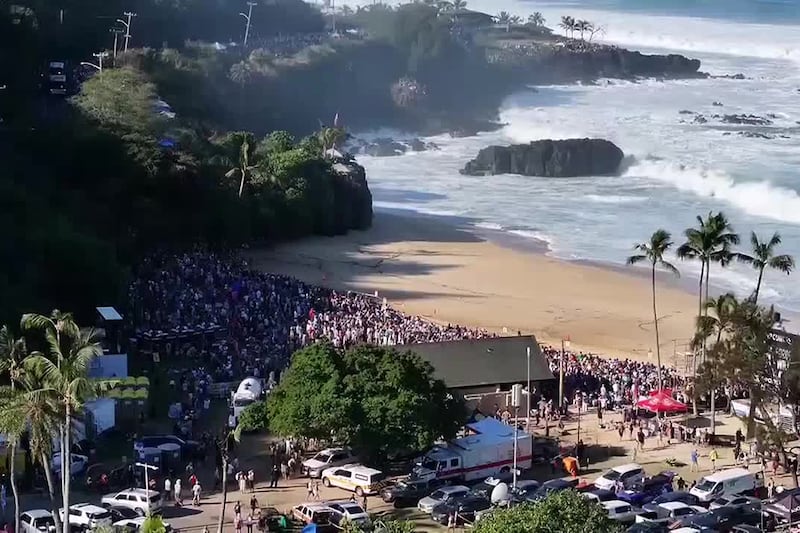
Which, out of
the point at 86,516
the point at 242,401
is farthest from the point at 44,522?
the point at 242,401

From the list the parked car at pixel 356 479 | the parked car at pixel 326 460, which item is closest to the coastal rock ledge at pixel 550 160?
the parked car at pixel 326 460

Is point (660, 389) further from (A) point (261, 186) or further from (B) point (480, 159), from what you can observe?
(B) point (480, 159)

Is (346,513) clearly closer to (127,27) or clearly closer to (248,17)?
(127,27)

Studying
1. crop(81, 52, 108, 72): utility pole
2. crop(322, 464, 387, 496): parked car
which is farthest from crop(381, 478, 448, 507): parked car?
crop(81, 52, 108, 72): utility pole

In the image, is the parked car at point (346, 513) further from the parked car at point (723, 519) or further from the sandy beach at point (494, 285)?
the sandy beach at point (494, 285)

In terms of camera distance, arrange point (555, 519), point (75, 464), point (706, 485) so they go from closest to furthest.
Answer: point (555, 519) → point (706, 485) → point (75, 464)
